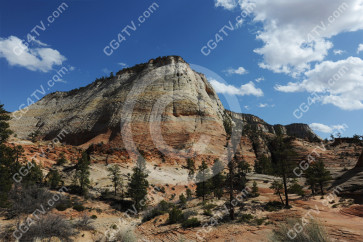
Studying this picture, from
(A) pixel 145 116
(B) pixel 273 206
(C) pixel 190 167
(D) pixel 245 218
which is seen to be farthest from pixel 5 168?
(A) pixel 145 116

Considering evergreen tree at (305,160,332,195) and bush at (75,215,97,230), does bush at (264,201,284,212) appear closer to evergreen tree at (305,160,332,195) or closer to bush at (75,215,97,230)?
evergreen tree at (305,160,332,195)

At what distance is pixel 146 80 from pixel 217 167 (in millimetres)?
47732

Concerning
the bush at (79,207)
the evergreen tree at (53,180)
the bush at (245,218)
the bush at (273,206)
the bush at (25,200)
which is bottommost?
the bush at (79,207)

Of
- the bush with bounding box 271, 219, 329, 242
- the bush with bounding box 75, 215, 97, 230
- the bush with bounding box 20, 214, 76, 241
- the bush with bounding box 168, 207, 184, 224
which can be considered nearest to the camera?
the bush with bounding box 271, 219, 329, 242

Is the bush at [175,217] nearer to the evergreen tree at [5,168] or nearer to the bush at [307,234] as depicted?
the bush at [307,234]

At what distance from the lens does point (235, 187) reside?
1544 inches

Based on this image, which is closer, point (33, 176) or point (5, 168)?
point (5, 168)

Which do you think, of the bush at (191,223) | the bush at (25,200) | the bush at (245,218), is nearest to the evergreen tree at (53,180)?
the bush at (25,200)

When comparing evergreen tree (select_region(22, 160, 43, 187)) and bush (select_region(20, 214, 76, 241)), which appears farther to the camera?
evergreen tree (select_region(22, 160, 43, 187))

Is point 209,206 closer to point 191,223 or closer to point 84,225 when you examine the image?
point 191,223

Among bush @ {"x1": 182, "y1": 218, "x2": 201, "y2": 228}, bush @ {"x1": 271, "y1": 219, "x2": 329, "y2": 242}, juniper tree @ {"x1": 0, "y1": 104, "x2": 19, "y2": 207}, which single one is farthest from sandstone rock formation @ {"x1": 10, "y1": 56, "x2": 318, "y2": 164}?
bush @ {"x1": 271, "y1": 219, "x2": 329, "y2": 242}

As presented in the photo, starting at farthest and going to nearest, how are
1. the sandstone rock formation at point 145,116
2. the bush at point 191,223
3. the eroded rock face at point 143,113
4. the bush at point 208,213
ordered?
the eroded rock face at point 143,113, the sandstone rock formation at point 145,116, the bush at point 208,213, the bush at point 191,223

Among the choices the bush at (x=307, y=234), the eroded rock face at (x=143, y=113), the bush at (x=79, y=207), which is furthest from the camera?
the eroded rock face at (x=143, y=113)

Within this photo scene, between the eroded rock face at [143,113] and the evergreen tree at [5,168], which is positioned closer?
the evergreen tree at [5,168]
